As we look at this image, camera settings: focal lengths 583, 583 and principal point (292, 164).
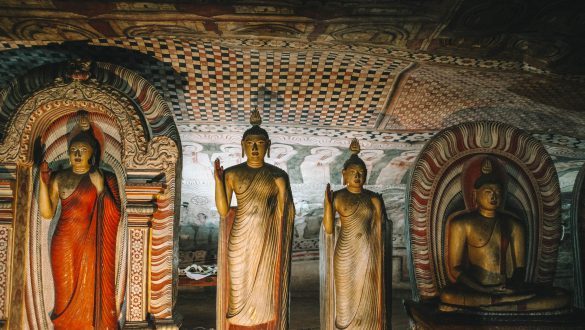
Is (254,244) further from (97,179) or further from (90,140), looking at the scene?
(90,140)

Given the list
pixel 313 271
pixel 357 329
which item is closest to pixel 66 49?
pixel 357 329

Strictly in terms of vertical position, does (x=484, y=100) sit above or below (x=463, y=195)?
above

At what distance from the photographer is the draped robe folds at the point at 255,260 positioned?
4.77 metres

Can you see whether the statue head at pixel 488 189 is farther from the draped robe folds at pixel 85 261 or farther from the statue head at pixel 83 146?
the statue head at pixel 83 146

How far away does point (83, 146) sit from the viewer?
4703 millimetres

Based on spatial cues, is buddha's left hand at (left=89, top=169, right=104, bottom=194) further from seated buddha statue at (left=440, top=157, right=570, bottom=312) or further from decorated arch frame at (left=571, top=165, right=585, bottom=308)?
decorated arch frame at (left=571, top=165, right=585, bottom=308)

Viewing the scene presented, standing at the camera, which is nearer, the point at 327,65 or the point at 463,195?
the point at 463,195

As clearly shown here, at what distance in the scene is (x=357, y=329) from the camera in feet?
16.2

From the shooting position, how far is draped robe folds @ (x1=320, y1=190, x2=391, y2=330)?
4957 mm

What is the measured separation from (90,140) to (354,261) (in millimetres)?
2424

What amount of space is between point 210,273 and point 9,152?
3.89 meters

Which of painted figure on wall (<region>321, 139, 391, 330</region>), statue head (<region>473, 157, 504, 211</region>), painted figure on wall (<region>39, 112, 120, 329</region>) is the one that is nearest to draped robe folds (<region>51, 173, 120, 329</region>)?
painted figure on wall (<region>39, 112, 120, 329</region>)

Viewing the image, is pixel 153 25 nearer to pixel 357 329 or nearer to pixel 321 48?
pixel 321 48

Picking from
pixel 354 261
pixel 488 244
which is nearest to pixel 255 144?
pixel 354 261
